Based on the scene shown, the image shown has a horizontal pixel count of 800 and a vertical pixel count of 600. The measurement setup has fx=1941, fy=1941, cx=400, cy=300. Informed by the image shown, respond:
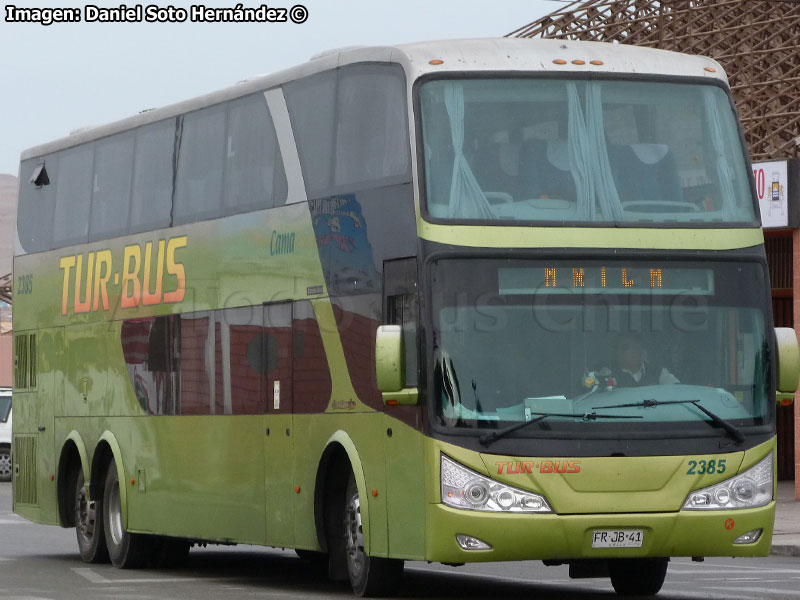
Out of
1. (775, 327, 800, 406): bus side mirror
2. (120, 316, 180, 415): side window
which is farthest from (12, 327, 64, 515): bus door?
(775, 327, 800, 406): bus side mirror

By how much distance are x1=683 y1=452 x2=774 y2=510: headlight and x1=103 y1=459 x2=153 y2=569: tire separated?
24.5ft

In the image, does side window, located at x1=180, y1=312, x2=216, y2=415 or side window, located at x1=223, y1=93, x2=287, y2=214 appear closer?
side window, located at x1=223, y1=93, x2=287, y2=214

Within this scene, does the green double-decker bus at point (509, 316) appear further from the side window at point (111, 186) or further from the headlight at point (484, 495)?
the side window at point (111, 186)

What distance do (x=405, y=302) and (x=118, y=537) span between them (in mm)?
6873

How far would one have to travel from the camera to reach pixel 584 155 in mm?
13188

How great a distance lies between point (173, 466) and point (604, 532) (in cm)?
595

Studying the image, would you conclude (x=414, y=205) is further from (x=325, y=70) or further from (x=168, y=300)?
(x=168, y=300)

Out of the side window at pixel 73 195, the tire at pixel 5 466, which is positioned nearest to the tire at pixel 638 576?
the side window at pixel 73 195

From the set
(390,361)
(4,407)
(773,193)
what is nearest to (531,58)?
(390,361)

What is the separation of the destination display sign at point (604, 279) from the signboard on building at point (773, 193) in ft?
47.0

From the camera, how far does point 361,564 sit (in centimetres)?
1394

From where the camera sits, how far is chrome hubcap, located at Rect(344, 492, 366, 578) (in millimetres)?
13938

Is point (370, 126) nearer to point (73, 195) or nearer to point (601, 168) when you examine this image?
point (601, 168)

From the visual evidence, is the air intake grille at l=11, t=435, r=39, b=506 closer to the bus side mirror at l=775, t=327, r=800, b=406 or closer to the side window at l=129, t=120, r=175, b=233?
the side window at l=129, t=120, r=175, b=233
